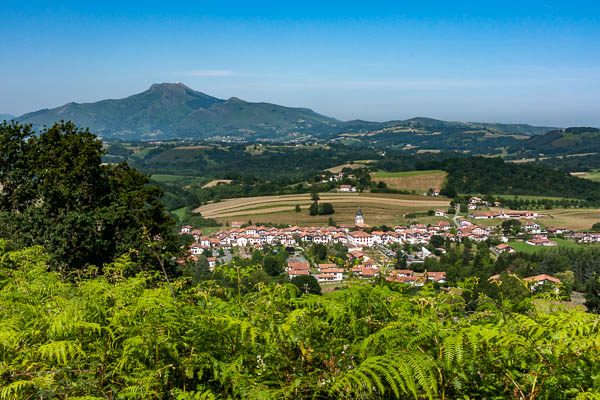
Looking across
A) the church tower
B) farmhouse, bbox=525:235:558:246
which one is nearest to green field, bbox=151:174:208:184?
the church tower

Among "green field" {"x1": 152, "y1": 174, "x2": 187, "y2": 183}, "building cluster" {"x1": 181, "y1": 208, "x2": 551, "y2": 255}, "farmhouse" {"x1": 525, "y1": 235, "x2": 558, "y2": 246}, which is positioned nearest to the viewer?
"farmhouse" {"x1": 525, "y1": 235, "x2": 558, "y2": 246}

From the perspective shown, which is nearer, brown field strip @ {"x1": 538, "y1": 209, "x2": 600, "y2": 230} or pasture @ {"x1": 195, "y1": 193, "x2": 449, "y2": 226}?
brown field strip @ {"x1": 538, "y1": 209, "x2": 600, "y2": 230}

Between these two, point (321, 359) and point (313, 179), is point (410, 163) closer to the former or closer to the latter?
point (313, 179)

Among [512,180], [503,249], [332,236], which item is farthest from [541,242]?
[512,180]

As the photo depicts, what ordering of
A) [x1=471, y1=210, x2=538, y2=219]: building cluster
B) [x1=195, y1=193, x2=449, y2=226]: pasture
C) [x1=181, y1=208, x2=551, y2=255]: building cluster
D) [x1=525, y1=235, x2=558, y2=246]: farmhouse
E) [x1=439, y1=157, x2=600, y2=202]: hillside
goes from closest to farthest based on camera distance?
[x1=525, y1=235, x2=558, y2=246]: farmhouse → [x1=181, y1=208, x2=551, y2=255]: building cluster → [x1=471, y1=210, x2=538, y2=219]: building cluster → [x1=195, y1=193, x2=449, y2=226]: pasture → [x1=439, y1=157, x2=600, y2=202]: hillside

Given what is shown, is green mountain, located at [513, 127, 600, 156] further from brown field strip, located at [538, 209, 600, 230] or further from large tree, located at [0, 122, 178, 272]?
large tree, located at [0, 122, 178, 272]

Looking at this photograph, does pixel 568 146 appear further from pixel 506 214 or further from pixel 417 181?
pixel 506 214
